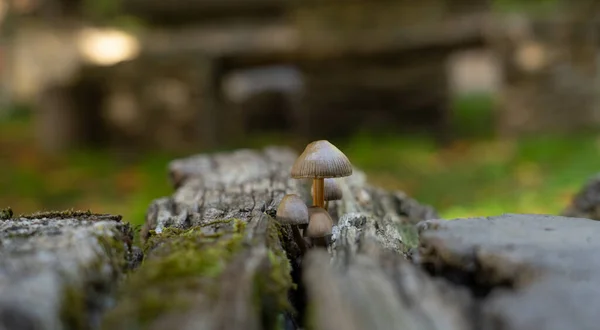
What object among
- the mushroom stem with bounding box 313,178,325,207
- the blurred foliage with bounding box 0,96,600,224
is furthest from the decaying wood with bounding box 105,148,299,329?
the blurred foliage with bounding box 0,96,600,224

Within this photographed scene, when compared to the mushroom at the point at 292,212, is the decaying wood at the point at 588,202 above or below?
below

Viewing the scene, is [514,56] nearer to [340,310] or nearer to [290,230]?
[290,230]

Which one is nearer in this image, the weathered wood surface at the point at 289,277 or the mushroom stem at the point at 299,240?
the weathered wood surface at the point at 289,277

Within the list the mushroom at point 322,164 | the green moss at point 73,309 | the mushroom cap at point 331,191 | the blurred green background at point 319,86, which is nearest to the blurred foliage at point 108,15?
the blurred green background at point 319,86

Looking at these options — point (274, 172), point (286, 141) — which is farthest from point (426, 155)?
point (274, 172)

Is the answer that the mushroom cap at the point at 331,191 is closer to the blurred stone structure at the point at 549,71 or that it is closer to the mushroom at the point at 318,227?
the mushroom at the point at 318,227

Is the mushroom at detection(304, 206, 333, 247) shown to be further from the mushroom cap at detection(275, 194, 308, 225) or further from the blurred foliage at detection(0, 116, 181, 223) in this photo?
the blurred foliage at detection(0, 116, 181, 223)
